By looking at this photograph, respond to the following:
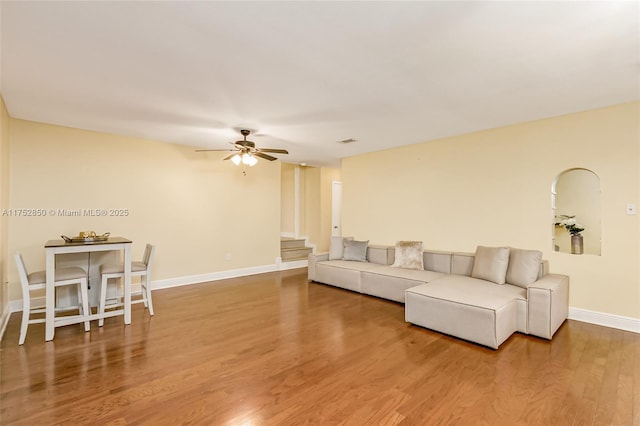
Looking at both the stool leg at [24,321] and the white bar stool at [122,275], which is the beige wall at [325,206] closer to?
the white bar stool at [122,275]

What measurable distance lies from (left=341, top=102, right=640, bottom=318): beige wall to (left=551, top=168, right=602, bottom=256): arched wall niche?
0.17 metres

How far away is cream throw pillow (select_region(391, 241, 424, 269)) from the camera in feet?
15.5

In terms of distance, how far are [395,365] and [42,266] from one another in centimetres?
480

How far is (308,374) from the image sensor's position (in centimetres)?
238

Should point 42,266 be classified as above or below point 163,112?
below

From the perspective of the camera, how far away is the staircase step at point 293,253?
6.92m

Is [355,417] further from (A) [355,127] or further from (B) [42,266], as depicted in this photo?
(B) [42,266]

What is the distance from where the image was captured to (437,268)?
4.58 metres

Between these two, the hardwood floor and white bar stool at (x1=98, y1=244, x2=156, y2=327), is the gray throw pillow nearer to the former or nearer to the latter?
the hardwood floor

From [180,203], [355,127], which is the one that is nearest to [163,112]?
[180,203]

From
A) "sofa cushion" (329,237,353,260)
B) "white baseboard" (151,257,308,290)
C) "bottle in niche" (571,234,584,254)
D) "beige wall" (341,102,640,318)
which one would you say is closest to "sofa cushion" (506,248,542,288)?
"beige wall" (341,102,640,318)

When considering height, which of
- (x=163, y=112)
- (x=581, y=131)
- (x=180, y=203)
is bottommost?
(x=180, y=203)

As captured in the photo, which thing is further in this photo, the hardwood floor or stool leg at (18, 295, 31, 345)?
stool leg at (18, 295, 31, 345)

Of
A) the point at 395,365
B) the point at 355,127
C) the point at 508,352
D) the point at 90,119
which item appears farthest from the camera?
the point at 355,127
